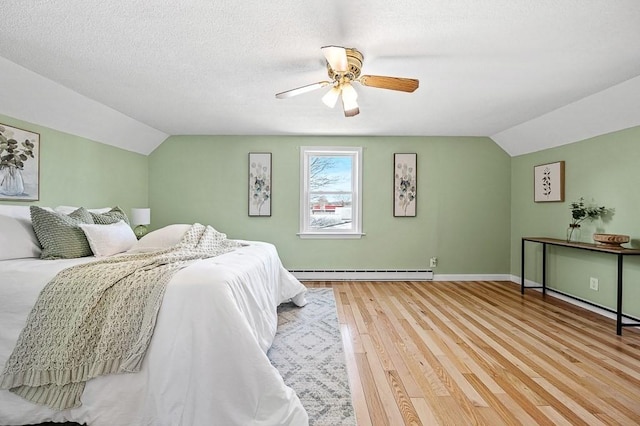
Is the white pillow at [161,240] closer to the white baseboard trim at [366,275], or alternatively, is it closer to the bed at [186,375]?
the bed at [186,375]

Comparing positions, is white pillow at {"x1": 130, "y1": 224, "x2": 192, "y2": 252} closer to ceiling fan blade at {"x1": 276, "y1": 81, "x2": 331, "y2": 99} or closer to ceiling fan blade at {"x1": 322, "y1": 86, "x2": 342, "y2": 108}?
ceiling fan blade at {"x1": 276, "y1": 81, "x2": 331, "y2": 99}

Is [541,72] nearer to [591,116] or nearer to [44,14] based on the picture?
[591,116]

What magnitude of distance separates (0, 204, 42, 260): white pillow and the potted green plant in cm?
525

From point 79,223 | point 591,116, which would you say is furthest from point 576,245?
point 79,223

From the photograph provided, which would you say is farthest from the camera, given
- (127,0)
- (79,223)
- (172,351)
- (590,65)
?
(79,223)

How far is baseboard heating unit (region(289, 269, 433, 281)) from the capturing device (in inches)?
194

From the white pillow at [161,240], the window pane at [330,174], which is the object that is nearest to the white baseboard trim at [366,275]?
the window pane at [330,174]

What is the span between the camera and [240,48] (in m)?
2.22

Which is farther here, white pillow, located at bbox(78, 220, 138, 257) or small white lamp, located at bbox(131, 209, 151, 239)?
small white lamp, located at bbox(131, 209, 151, 239)

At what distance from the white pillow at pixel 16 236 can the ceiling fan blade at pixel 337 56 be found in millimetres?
2562

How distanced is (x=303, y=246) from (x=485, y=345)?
2919mm

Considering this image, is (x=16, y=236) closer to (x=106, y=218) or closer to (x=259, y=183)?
(x=106, y=218)

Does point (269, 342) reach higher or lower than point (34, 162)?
lower

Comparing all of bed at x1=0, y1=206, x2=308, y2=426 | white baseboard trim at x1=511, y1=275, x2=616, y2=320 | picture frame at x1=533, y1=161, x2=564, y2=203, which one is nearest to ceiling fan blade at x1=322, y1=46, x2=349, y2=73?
bed at x1=0, y1=206, x2=308, y2=426
